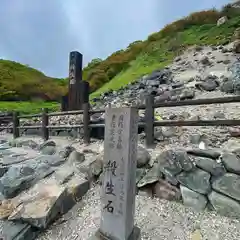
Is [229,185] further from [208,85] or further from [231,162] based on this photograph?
[208,85]

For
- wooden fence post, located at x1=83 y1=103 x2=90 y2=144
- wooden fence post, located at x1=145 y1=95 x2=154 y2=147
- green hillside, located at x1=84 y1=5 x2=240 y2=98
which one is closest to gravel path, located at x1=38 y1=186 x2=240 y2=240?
wooden fence post, located at x1=145 y1=95 x2=154 y2=147

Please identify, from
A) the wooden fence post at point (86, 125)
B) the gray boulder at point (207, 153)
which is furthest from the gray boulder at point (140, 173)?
the wooden fence post at point (86, 125)

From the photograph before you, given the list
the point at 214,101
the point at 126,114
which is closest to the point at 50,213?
the point at 126,114

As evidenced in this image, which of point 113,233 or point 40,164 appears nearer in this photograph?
point 113,233

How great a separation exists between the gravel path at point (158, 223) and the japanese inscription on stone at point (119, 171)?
1.72ft

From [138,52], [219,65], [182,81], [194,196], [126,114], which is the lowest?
[194,196]

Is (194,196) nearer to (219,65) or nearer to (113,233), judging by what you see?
(113,233)

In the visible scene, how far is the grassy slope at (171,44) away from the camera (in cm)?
1549

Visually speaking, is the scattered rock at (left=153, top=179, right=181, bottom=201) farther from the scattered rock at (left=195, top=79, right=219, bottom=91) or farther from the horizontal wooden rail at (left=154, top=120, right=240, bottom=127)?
the scattered rock at (left=195, top=79, right=219, bottom=91)

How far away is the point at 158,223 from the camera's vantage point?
2629 mm

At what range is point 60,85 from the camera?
2177 centimetres

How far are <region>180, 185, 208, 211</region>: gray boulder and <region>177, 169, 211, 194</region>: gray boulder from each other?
2.0 inches

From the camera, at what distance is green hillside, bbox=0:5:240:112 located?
55.0 ft

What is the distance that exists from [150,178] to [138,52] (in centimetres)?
1969
